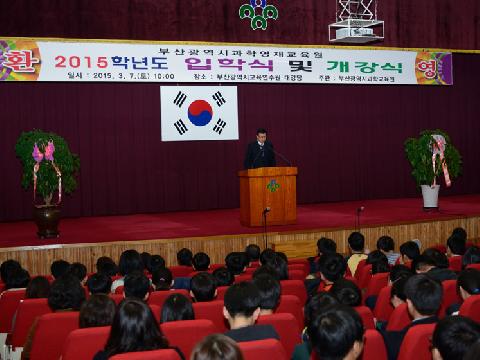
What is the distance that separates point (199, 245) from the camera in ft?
22.4

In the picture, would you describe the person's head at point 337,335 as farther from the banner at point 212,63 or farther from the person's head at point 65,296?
the banner at point 212,63

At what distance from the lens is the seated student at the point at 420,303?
2607 mm

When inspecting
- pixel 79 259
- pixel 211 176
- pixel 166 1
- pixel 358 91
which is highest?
pixel 166 1

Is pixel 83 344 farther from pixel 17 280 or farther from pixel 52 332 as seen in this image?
pixel 17 280

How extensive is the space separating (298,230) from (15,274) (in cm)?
334

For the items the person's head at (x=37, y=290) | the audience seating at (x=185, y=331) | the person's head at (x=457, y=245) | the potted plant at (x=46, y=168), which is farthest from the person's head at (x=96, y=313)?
the potted plant at (x=46, y=168)

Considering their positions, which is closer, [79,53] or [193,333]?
[193,333]

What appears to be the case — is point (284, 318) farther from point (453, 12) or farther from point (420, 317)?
point (453, 12)

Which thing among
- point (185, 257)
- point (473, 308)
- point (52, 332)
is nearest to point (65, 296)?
point (52, 332)

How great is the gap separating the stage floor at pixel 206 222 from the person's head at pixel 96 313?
154 inches

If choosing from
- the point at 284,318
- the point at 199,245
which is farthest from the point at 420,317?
the point at 199,245

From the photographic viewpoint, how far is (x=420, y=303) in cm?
271

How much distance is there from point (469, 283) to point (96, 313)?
167 centimetres

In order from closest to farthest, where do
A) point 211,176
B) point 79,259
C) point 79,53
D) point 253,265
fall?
point 253,265, point 79,259, point 79,53, point 211,176
